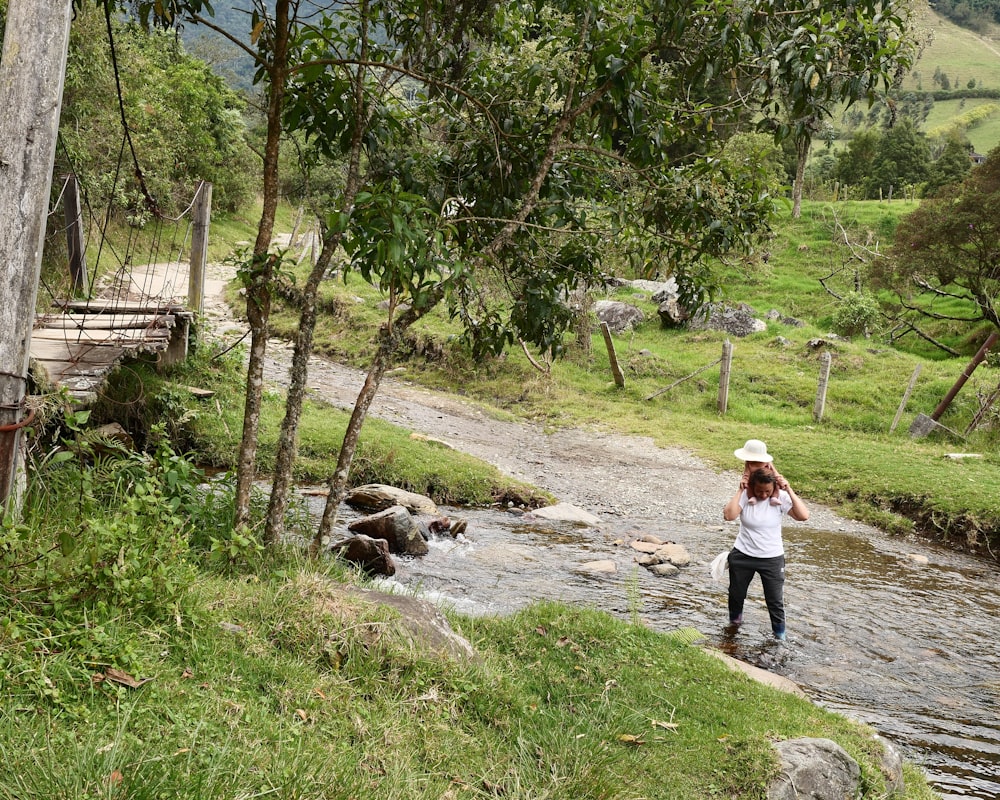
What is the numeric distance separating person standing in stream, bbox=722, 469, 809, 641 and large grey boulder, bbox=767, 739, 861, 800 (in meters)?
2.64

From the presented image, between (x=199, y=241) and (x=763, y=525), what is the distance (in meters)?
9.47

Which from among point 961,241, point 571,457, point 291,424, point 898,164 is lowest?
point 571,457

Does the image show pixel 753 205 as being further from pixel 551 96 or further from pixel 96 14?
pixel 96 14

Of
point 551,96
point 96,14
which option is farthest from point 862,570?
point 96,14

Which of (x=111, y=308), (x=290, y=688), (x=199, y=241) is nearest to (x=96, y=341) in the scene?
(x=111, y=308)

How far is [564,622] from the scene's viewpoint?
20.0ft

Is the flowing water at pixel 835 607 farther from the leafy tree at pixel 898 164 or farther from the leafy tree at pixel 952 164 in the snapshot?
the leafy tree at pixel 898 164

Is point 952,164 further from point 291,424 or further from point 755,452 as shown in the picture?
point 291,424

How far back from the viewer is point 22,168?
150 inches

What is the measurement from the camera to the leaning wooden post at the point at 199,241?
12258mm

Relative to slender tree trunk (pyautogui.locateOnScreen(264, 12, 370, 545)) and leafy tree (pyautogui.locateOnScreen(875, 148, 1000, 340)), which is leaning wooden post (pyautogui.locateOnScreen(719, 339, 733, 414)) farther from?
slender tree trunk (pyautogui.locateOnScreen(264, 12, 370, 545))

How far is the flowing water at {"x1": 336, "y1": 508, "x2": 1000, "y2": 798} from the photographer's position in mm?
6430

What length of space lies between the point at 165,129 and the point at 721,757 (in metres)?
25.2

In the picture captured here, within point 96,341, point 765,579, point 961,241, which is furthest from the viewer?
point 961,241
